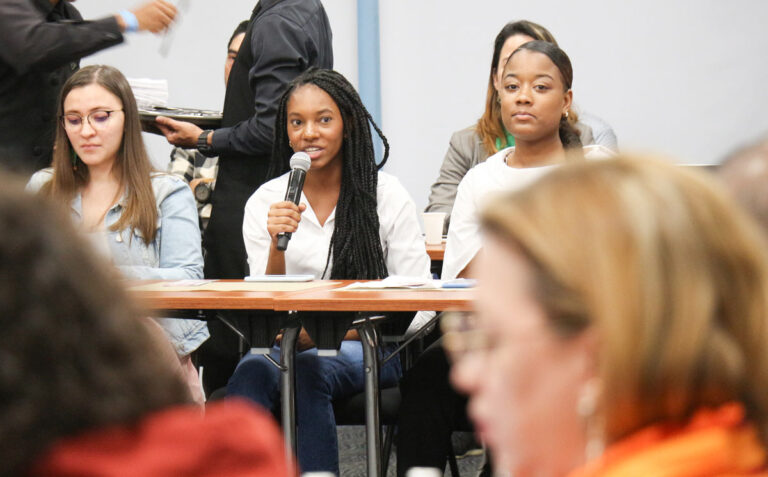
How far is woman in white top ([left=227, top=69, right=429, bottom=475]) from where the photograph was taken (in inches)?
110

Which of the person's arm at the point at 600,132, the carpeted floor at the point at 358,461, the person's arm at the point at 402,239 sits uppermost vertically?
the person's arm at the point at 600,132

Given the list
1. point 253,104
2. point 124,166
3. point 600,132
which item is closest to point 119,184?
point 124,166

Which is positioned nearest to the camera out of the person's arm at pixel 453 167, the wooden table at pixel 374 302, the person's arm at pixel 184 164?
the wooden table at pixel 374 302

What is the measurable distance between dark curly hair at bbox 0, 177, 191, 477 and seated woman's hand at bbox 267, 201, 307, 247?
6.78ft

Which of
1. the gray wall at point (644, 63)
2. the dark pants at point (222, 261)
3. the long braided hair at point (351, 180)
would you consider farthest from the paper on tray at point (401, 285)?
the gray wall at point (644, 63)

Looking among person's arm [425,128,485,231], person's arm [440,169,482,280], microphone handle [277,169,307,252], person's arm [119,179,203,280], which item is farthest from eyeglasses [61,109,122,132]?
person's arm [425,128,485,231]

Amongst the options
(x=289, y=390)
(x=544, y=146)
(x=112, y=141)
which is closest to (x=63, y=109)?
(x=112, y=141)

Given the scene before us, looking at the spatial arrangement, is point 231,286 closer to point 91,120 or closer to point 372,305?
point 372,305

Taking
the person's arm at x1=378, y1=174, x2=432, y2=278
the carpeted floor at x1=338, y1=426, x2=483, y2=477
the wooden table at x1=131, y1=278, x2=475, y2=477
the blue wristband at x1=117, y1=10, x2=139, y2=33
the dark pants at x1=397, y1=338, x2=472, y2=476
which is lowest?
the carpeted floor at x1=338, y1=426, x2=483, y2=477

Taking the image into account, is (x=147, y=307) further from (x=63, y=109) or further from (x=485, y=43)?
(x=485, y=43)

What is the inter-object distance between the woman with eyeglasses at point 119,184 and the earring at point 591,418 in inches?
81.5

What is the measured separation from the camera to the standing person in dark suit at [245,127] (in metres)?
3.18

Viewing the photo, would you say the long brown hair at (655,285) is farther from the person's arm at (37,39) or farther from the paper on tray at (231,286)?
the person's arm at (37,39)

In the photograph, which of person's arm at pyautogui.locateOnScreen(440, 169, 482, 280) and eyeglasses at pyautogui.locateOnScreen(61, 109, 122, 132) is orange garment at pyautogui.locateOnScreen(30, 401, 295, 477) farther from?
eyeglasses at pyautogui.locateOnScreen(61, 109, 122, 132)
